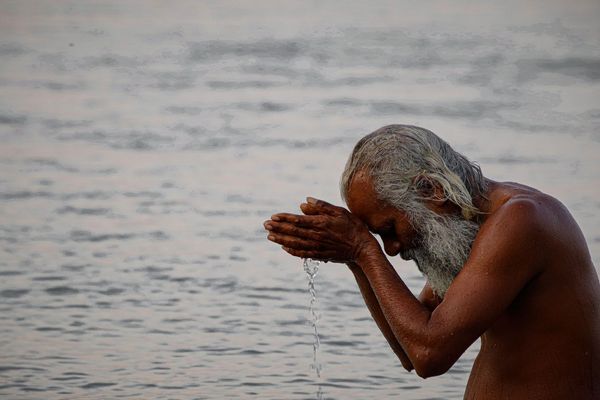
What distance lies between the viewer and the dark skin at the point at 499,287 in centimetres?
300

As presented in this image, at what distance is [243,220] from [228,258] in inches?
30.5

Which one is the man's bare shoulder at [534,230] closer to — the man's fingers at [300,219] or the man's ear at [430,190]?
the man's ear at [430,190]

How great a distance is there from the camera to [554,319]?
3.13 metres

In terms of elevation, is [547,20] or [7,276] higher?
[547,20]

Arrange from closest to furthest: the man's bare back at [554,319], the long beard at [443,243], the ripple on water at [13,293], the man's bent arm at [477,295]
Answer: the man's bent arm at [477,295], the man's bare back at [554,319], the long beard at [443,243], the ripple on water at [13,293]

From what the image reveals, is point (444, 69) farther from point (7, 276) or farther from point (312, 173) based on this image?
point (7, 276)

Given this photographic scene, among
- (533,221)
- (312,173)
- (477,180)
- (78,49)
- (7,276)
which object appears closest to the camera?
(533,221)

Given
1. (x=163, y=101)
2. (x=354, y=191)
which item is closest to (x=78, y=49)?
(x=163, y=101)

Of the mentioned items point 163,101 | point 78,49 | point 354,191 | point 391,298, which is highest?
point 78,49

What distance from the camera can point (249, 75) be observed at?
12094 mm

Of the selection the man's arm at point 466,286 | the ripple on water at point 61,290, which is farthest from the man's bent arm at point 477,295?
the ripple on water at point 61,290

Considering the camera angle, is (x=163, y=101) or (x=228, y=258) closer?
(x=228, y=258)

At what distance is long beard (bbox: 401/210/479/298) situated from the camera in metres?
3.21

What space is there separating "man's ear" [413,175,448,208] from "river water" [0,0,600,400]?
3177 millimetres
